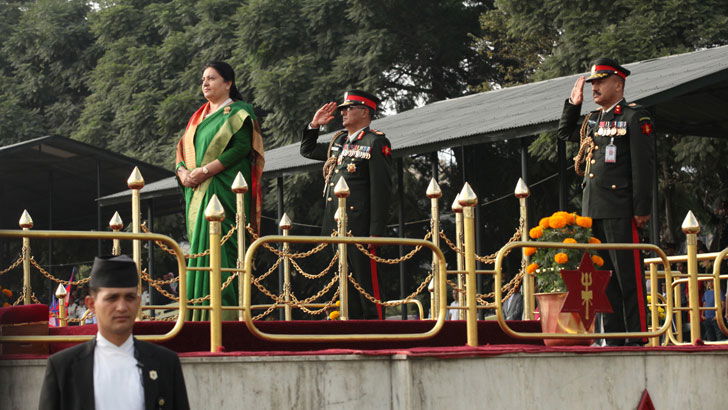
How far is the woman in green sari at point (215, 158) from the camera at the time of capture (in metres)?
8.57

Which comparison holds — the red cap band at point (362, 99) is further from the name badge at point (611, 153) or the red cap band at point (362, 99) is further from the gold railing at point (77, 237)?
the gold railing at point (77, 237)

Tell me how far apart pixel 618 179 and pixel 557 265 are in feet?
2.60

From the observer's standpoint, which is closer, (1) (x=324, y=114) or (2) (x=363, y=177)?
(1) (x=324, y=114)

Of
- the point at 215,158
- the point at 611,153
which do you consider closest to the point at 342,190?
the point at 215,158

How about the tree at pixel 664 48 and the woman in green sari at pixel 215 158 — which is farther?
the tree at pixel 664 48

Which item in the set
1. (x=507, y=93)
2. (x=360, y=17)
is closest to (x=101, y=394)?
(x=507, y=93)

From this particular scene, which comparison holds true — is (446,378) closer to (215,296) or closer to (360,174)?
(215,296)

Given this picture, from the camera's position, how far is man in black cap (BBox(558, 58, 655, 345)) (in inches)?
321

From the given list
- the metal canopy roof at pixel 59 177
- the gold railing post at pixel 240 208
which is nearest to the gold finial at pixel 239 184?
the gold railing post at pixel 240 208

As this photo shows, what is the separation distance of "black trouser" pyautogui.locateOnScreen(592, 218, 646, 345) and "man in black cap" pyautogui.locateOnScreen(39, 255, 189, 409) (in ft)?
14.0

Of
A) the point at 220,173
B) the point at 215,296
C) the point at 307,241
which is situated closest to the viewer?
the point at 215,296

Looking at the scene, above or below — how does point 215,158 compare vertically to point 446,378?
above

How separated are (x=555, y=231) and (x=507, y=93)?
11.1 m

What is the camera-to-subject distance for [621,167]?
8344mm
